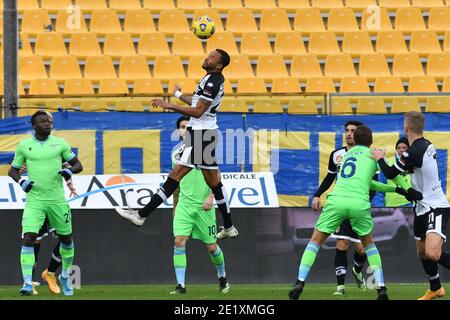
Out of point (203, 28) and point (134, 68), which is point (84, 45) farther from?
point (203, 28)

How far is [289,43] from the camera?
2348 centimetres

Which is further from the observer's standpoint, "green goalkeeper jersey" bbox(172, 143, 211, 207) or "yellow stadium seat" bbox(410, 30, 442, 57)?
"yellow stadium seat" bbox(410, 30, 442, 57)

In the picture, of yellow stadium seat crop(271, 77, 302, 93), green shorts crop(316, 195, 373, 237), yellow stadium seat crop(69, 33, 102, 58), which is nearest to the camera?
green shorts crop(316, 195, 373, 237)

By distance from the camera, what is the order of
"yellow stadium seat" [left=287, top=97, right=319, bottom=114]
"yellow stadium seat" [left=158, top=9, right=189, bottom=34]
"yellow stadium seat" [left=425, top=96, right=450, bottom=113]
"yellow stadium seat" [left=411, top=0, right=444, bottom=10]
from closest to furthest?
"yellow stadium seat" [left=287, top=97, right=319, bottom=114], "yellow stadium seat" [left=425, top=96, right=450, bottom=113], "yellow stadium seat" [left=158, top=9, right=189, bottom=34], "yellow stadium seat" [left=411, top=0, right=444, bottom=10]

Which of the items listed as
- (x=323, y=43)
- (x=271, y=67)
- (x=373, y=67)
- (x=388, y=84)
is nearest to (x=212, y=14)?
(x=271, y=67)

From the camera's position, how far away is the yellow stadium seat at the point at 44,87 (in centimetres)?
2220

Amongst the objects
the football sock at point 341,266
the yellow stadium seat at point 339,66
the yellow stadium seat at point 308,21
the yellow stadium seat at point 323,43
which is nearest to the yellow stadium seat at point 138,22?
the yellow stadium seat at point 308,21

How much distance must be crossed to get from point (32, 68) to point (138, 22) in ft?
8.74

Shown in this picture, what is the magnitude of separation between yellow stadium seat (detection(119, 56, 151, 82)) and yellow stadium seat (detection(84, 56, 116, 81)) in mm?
210

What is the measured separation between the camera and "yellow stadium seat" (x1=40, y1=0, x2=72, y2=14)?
972 inches

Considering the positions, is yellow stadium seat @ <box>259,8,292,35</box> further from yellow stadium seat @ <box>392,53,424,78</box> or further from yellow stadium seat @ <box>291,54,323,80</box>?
yellow stadium seat @ <box>392,53,424,78</box>

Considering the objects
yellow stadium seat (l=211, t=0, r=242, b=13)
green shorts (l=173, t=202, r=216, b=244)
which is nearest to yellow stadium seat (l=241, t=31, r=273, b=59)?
yellow stadium seat (l=211, t=0, r=242, b=13)

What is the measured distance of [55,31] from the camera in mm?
24219

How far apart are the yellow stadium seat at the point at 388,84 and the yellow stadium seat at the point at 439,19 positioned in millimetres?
2359
